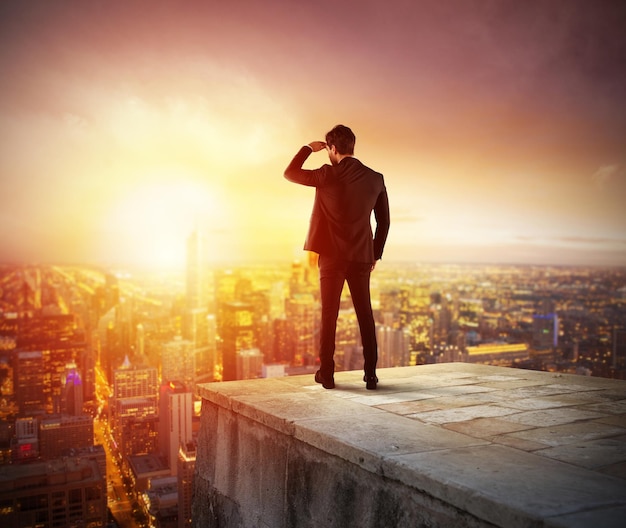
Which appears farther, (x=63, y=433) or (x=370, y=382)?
(x=63, y=433)

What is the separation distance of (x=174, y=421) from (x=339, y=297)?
29.2ft

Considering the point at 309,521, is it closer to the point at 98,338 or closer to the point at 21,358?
the point at 21,358

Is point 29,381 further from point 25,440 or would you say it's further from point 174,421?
point 174,421

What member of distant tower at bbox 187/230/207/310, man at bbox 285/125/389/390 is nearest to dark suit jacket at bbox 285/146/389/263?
man at bbox 285/125/389/390

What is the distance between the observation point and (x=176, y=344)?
1532 cm

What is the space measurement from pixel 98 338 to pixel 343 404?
15.5 meters

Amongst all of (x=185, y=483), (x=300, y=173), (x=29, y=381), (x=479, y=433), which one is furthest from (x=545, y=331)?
(x=479, y=433)

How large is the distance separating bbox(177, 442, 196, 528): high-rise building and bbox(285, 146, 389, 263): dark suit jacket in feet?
18.2

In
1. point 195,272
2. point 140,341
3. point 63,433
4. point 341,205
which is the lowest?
point 63,433

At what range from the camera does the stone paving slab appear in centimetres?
125

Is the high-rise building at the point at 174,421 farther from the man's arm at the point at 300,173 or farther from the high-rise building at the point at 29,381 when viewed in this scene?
the man's arm at the point at 300,173

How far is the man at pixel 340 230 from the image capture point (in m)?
2.52

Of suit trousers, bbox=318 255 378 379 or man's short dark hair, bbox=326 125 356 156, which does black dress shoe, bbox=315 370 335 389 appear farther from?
man's short dark hair, bbox=326 125 356 156

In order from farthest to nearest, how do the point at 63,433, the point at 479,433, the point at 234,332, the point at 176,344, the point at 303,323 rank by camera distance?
the point at 234,332, the point at 303,323, the point at 176,344, the point at 63,433, the point at 479,433
